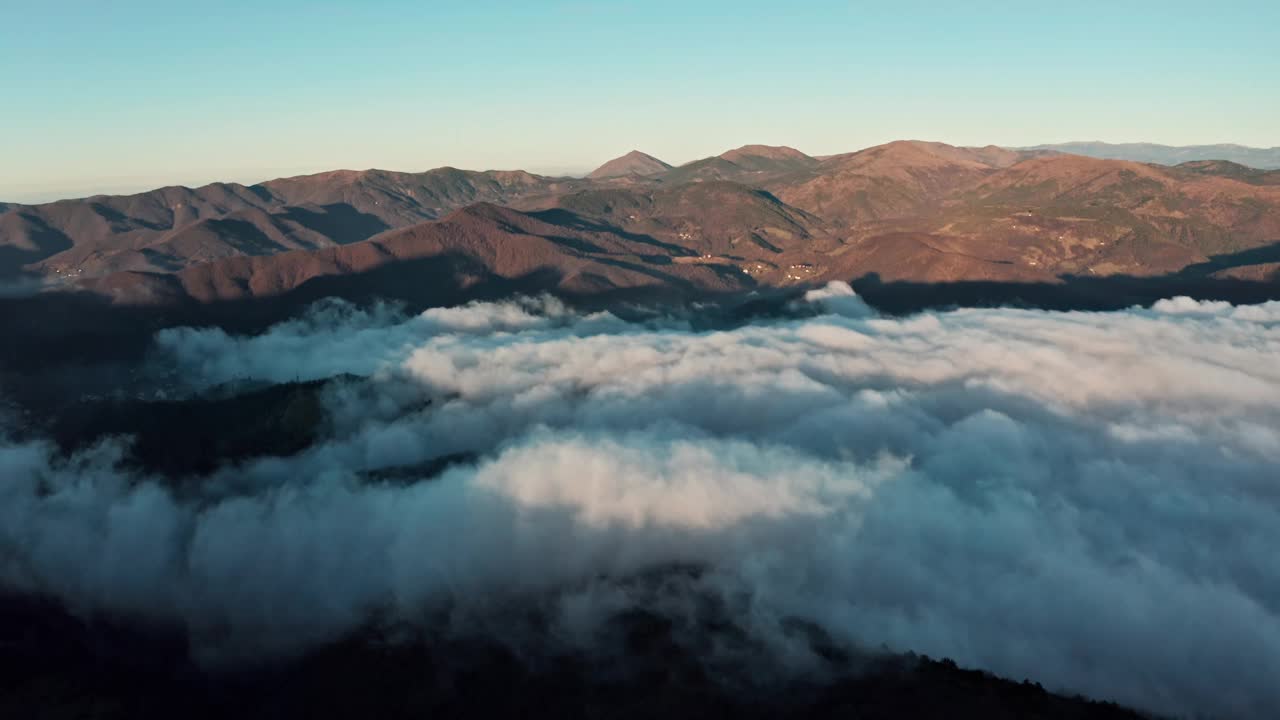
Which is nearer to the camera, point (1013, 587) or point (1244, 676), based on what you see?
point (1244, 676)

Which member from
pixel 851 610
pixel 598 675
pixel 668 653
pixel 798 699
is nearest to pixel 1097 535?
pixel 851 610

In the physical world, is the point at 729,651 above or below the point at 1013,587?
below

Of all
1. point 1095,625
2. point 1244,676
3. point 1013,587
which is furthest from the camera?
point 1013,587

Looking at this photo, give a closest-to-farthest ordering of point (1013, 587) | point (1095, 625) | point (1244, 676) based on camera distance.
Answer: point (1244, 676)
point (1095, 625)
point (1013, 587)

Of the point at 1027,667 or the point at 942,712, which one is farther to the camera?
the point at 1027,667

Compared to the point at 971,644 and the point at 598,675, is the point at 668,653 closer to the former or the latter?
the point at 598,675

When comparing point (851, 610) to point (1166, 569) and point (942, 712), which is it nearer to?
point (942, 712)

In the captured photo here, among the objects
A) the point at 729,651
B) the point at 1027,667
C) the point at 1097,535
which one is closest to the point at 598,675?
the point at 729,651

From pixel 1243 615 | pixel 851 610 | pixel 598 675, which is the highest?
pixel 1243 615

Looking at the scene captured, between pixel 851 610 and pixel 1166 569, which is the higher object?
pixel 1166 569
